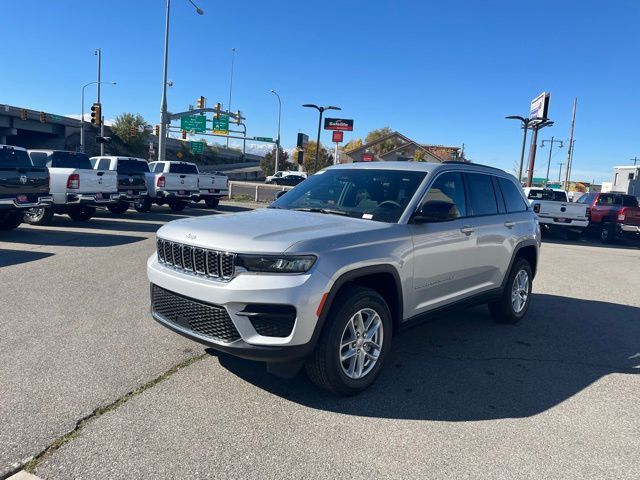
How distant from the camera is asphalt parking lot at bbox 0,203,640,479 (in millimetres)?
2960

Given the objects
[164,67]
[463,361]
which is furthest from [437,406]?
[164,67]

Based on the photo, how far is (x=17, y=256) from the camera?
8836 millimetres

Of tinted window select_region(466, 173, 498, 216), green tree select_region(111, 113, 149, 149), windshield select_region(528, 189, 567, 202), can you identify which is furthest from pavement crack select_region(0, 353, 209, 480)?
green tree select_region(111, 113, 149, 149)

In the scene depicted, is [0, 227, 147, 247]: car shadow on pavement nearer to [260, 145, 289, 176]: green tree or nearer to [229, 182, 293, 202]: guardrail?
[229, 182, 293, 202]: guardrail

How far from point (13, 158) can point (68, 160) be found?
3236mm

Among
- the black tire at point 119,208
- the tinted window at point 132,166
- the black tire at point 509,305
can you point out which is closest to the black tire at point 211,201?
the tinted window at point 132,166

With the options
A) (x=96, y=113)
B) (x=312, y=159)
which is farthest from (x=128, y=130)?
(x=96, y=113)

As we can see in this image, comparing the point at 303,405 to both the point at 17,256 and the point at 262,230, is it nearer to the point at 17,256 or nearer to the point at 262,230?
the point at 262,230

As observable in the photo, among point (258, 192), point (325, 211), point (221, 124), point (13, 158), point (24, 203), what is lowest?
point (24, 203)

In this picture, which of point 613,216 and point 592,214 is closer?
point 613,216

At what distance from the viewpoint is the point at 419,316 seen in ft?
14.7

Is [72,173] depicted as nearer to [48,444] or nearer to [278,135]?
[48,444]

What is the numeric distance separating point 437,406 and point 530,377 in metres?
1.20

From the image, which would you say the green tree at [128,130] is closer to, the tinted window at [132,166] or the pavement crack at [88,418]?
the tinted window at [132,166]
